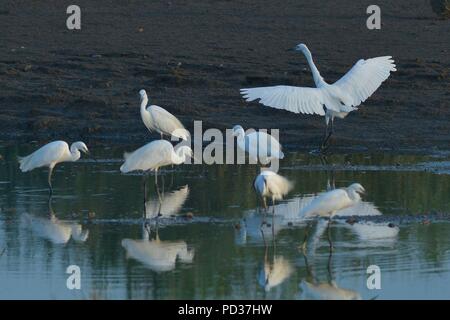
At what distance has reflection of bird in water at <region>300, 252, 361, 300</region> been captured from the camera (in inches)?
323

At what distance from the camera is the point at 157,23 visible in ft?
79.9

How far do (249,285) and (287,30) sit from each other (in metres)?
15.6

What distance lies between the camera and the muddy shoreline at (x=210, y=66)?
16.9 m

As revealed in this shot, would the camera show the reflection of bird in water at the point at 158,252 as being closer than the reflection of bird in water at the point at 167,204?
Yes

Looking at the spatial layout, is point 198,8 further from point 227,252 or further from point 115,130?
point 227,252

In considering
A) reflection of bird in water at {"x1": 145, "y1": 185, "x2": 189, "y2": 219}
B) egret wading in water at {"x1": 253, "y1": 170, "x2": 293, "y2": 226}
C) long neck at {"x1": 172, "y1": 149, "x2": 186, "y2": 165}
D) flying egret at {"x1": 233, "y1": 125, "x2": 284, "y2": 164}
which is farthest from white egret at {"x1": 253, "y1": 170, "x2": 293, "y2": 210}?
long neck at {"x1": 172, "y1": 149, "x2": 186, "y2": 165}

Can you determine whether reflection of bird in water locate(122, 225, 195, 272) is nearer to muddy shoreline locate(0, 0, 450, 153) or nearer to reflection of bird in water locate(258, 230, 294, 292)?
reflection of bird in water locate(258, 230, 294, 292)

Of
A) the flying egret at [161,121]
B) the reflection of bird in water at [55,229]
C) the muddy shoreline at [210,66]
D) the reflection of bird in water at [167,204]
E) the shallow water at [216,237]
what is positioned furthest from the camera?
the muddy shoreline at [210,66]

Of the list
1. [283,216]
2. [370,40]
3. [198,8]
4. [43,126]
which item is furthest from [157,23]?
[283,216]

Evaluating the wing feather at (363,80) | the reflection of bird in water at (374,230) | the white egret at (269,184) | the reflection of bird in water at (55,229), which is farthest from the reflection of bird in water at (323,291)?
the wing feather at (363,80)

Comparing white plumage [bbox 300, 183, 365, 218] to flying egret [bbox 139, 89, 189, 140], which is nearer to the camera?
white plumage [bbox 300, 183, 365, 218]

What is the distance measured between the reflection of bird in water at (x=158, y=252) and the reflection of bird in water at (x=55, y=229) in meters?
0.53

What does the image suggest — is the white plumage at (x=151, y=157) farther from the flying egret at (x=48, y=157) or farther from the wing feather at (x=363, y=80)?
the wing feather at (x=363, y=80)

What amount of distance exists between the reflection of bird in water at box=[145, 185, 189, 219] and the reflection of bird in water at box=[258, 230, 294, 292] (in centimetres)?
200
